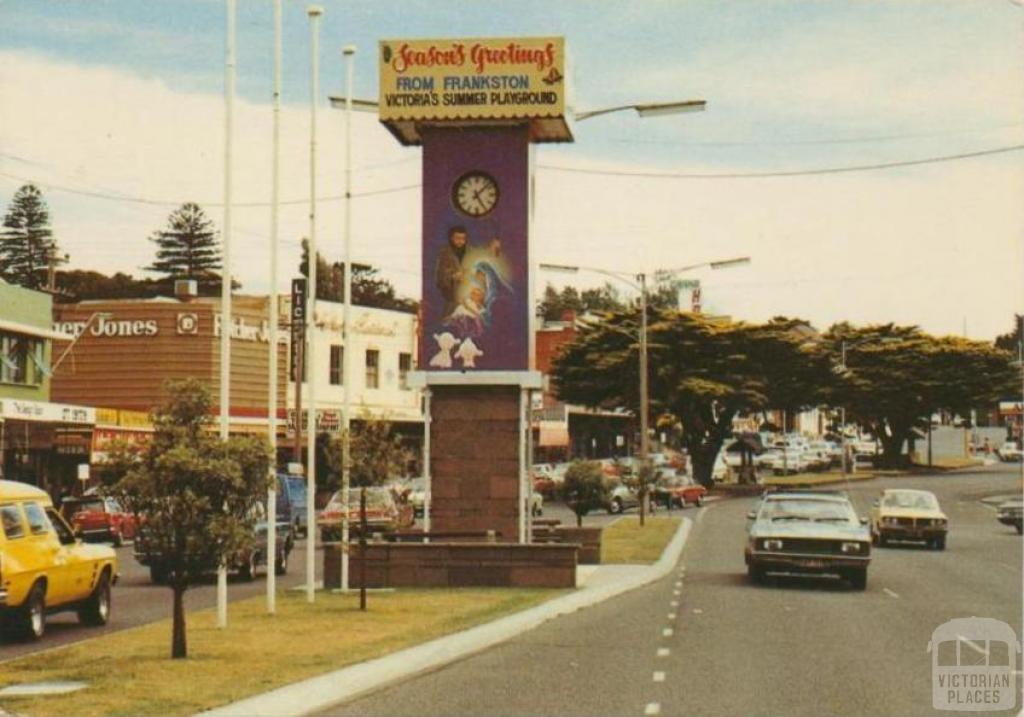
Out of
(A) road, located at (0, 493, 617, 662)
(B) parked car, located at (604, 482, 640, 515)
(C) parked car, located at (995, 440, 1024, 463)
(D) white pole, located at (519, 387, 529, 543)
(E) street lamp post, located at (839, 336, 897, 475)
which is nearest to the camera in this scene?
(A) road, located at (0, 493, 617, 662)

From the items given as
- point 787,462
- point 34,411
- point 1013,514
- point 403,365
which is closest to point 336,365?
point 403,365

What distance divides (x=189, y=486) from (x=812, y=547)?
46.9 ft

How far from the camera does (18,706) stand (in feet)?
42.4

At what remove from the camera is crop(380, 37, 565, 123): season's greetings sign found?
2991 centimetres

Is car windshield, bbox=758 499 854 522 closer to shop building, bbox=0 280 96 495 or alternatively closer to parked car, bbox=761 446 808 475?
shop building, bbox=0 280 96 495

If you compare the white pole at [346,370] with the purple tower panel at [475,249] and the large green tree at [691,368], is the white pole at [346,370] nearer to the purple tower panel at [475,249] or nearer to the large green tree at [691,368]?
the purple tower panel at [475,249]

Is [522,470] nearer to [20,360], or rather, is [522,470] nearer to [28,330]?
[28,330]

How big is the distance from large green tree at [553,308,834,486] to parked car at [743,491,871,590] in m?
48.7

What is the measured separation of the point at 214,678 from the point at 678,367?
65.5 metres

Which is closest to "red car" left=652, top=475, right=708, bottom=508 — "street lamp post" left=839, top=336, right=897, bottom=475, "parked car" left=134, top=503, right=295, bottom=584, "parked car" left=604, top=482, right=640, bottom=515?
"parked car" left=604, top=482, right=640, bottom=515

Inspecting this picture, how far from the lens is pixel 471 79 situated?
3050 centimetres

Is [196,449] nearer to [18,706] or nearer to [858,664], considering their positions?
[18,706]

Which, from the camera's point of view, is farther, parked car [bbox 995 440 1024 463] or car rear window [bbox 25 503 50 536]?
parked car [bbox 995 440 1024 463]

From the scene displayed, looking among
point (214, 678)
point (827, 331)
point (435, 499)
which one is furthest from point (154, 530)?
point (827, 331)
